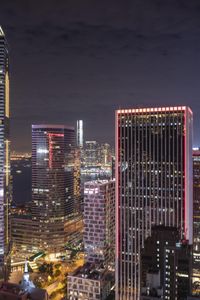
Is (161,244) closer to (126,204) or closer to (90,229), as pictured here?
(126,204)

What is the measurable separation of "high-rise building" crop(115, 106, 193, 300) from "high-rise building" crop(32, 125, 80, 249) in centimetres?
1937

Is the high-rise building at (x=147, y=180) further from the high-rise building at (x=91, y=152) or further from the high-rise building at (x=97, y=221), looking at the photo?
the high-rise building at (x=91, y=152)

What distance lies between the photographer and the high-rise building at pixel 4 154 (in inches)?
1518

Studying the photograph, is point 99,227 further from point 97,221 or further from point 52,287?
point 52,287

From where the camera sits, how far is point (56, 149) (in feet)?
178

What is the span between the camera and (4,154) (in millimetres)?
40812

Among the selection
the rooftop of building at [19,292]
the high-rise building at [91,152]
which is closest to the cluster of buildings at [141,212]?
the rooftop of building at [19,292]

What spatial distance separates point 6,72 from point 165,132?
20819 millimetres

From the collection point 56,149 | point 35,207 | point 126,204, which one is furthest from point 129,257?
point 56,149

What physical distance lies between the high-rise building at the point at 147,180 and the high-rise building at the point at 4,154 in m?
14.3

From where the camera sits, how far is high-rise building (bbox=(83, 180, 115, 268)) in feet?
117

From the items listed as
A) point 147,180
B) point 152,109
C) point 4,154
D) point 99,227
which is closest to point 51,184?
point 4,154

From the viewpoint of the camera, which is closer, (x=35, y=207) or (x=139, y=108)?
(x=139, y=108)

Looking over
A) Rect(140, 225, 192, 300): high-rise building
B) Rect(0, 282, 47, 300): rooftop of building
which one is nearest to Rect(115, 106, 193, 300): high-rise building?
Rect(0, 282, 47, 300): rooftop of building
